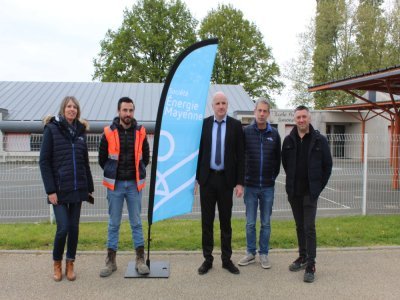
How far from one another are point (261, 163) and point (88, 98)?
28.1 m

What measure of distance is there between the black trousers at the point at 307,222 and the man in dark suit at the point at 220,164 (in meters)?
0.77

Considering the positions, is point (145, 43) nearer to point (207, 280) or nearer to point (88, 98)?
point (88, 98)

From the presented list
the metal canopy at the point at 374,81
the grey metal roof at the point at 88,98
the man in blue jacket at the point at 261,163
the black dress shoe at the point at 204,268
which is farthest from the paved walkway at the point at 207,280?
the grey metal roof at the point at 88,98

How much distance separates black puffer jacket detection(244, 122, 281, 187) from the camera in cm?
504

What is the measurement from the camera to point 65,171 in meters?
4.57

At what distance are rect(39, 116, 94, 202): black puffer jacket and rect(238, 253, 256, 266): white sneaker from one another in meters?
2.25

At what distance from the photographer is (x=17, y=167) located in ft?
27.8

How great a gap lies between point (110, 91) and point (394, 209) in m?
26.8

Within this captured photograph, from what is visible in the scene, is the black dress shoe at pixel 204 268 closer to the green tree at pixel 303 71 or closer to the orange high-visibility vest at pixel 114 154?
the orange high-visibility vest at pixel 114 154

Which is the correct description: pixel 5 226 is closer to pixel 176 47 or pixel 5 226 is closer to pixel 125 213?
pixel 125 213

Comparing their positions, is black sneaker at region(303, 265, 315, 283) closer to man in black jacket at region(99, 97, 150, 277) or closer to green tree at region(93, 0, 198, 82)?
man in black jacket at region(99, 97, 150, 277)

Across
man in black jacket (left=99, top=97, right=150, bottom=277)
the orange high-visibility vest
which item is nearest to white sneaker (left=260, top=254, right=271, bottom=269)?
man in black jacket (left=99, top=97, right=150, bottom=277)

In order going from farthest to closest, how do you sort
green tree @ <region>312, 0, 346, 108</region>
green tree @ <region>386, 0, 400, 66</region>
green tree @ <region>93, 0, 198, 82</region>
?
green tree @ <region>93, 0, 198, 82</region> → green tree @ <region>312, 0, 346, 108</region> → green tree @ <region>386, 0, 400, 66</region>

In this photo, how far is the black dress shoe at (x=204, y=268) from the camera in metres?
4.84
